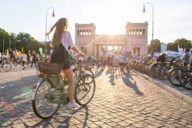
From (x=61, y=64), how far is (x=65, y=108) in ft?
4.57

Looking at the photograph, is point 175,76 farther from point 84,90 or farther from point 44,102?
point 44,102

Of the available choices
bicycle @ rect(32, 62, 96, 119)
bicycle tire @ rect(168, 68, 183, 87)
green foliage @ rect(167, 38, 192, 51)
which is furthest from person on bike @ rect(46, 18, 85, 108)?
green foliage @ rect(167, 38, 192, 51)

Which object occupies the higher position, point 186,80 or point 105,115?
point 186,80

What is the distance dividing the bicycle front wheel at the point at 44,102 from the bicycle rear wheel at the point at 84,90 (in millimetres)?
1127

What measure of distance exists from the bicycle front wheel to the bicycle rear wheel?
1.13 meters

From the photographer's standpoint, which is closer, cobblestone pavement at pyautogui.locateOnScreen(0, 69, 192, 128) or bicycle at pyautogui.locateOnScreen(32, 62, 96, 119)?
cobblestone pavement at pyautogui.locateOnScreen(0, 69, 192, 128)

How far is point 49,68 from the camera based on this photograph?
589 centimetres

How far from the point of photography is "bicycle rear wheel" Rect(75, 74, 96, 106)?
24.3 ft

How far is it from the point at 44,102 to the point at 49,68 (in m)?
0.71

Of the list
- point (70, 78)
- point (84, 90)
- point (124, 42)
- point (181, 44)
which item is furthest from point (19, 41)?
point (70, 78)

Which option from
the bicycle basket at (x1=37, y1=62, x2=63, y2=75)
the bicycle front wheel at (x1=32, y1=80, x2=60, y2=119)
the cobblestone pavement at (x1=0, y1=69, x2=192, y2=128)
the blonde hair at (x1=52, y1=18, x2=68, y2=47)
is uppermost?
the blonde hair at (x1=52, y1=18, x2=68, y2=47)

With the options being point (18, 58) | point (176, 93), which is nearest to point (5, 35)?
point (18, 58)

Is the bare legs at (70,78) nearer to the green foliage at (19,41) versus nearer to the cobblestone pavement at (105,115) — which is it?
the cobblestone pavement at (105,115)

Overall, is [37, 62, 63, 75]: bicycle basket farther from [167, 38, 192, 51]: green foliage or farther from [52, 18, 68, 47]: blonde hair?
[167, 38, 192, 51]: green foliage
